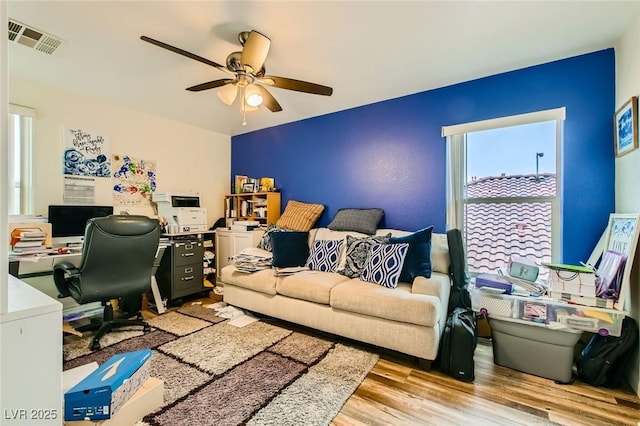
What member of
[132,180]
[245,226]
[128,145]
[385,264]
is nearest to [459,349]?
[385,264]

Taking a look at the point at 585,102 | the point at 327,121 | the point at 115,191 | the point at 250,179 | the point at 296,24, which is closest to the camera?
the point at 296,24

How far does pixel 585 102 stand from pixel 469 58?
3.25 feet

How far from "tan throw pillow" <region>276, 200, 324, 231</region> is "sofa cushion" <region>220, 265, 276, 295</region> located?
0.85m

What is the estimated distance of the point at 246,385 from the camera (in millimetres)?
1805

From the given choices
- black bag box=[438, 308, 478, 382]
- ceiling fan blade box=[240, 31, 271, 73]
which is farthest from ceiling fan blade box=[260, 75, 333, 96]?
black bag box=[438, 308, 478, 382]

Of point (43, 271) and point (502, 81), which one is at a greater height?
point (502, 81)

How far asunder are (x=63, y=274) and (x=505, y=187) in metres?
4.00

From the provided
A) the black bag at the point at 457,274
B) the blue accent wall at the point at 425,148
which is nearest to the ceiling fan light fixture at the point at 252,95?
the blue accent wall at the point at 425,148

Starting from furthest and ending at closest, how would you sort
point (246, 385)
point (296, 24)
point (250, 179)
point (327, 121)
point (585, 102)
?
point (250, 179), point (327, 121), point (585, 102), point (296, 24), point (246, 385)

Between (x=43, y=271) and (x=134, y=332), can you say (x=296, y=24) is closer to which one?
(x=134, y=332)

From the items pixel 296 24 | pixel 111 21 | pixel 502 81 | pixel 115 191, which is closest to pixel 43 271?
pixel 115 191

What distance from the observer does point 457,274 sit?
2443 millimetres

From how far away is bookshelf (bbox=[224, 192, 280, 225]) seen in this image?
3996mm

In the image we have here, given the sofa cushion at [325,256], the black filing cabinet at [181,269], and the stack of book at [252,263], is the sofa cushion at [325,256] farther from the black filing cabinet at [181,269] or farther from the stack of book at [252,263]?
the black filing cabinet at [181,269]
